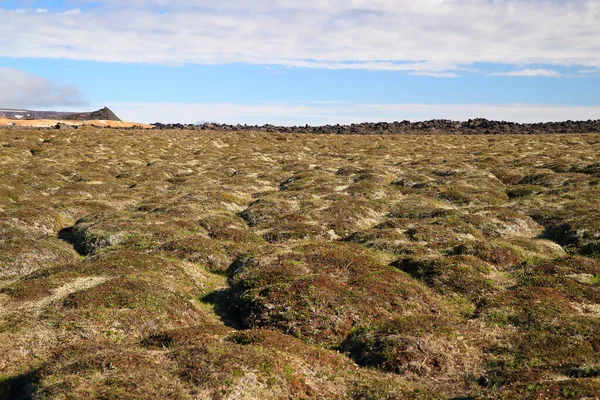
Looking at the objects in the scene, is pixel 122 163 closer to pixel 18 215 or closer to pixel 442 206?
pixel 18 215

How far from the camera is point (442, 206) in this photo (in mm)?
47906

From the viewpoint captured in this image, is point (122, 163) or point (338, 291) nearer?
point (338, 291)

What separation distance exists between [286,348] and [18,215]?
28.7m

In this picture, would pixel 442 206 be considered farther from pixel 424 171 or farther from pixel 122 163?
pixel 122 163

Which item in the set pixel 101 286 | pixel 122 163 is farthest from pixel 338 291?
pixel 122 163

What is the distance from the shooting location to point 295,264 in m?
27.6

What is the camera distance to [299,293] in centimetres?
2309

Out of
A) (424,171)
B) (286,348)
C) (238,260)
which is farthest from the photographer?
(424,171)

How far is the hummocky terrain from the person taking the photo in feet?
52.9

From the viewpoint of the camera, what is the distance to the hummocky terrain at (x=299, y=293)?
1612cm

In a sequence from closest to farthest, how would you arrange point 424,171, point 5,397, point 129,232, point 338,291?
point 5,397 → point 338,291 → point 129,232 → point 424,171

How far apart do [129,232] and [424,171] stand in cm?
4719

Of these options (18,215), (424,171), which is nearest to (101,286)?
(18,215)

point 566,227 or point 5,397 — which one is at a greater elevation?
point 566,227
